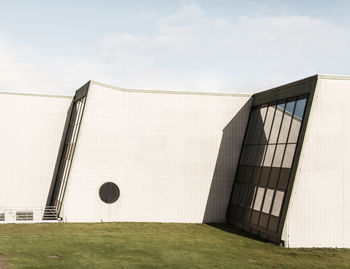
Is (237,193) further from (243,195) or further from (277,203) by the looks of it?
(277,203)

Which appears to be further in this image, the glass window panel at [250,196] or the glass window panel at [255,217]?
the glass window panel at [250,196]

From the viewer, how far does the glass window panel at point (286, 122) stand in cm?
2811

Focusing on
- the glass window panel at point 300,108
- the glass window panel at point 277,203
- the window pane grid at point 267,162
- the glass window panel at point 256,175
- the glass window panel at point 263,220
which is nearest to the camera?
the glass window panel at point 277,203

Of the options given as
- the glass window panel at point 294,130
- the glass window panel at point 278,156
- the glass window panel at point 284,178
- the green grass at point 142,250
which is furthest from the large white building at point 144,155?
the green grass at point 142,250

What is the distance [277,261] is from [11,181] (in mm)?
22032

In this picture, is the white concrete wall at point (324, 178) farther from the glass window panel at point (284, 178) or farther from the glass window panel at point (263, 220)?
the glass window panel at point (263, 220)

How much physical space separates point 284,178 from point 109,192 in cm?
1248

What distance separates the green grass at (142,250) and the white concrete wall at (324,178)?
1.03 metres

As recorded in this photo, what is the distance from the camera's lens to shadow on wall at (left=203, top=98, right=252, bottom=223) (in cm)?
3481

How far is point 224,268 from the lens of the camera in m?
21.0

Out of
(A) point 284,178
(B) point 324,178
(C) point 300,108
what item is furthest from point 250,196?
(C) point 300,108

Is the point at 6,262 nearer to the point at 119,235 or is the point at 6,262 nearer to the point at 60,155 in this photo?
the point at 119,235

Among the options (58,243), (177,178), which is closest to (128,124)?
(177,178)

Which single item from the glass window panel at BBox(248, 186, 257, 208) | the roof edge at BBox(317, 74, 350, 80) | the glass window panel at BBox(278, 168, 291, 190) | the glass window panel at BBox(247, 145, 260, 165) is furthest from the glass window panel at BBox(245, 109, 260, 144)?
the roof edge at BBox(317, 74, 350, 80)
